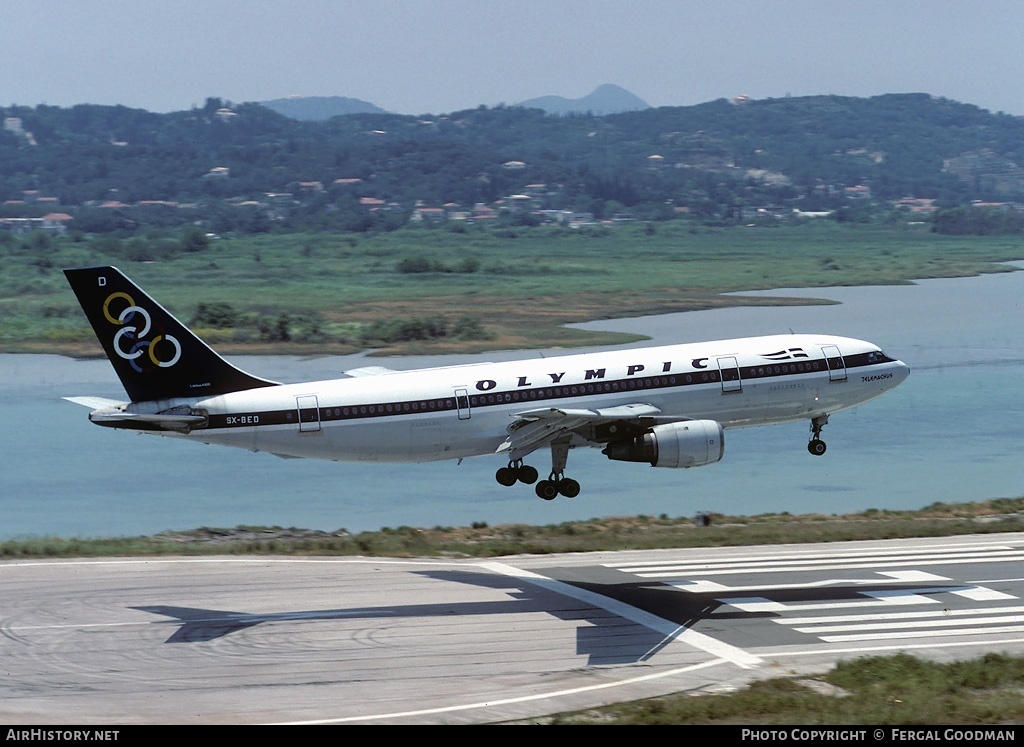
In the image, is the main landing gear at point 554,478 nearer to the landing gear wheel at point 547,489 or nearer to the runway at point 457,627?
the landing gear wheel at point 547,489

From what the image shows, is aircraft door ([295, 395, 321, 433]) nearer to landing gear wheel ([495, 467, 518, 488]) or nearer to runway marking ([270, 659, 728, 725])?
landing gear wheel ([495, 467, 518, 488])

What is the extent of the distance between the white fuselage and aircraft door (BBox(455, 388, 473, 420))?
4cm

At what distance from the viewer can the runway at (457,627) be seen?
114ft

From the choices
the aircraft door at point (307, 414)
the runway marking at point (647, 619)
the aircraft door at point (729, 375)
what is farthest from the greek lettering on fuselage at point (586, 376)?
the runway marking at point (647, 619)

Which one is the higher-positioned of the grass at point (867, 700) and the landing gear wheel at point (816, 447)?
the landing gear wheel at point (816, 447)

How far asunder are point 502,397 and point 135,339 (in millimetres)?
13518

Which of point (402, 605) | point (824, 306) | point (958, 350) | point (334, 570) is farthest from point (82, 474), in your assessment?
point (824, 306)

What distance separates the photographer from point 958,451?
361 ft

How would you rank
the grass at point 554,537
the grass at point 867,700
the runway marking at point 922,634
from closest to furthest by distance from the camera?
the grass at point 867,700 < the runway marking at point 922,634 < the grass at point 554,537

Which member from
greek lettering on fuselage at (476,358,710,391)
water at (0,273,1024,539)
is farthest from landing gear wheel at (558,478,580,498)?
water at (0,273,1024,539)

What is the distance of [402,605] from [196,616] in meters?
6.59

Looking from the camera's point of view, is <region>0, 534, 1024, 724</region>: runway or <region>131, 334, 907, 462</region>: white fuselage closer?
<region>0, 534, 1024, 724</region>: runway

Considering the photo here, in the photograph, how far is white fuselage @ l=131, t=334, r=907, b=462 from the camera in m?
49.9

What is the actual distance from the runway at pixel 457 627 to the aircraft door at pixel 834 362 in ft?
23.7
